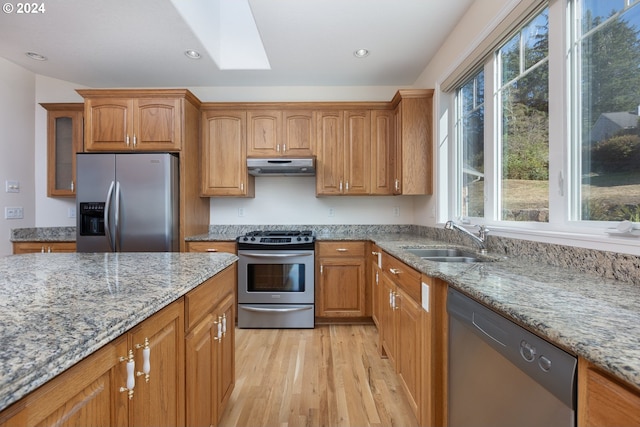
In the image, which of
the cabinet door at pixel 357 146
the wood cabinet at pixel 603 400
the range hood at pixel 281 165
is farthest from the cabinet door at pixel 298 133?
the wood cabinet at pixel 603 400

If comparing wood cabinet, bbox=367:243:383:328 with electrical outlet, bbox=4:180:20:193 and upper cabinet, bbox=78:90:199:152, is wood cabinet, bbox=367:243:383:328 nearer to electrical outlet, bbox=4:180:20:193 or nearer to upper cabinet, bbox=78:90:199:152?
upper cabinet, bbox=78:90:199:152

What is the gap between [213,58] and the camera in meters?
2.76

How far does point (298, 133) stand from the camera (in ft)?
10.2

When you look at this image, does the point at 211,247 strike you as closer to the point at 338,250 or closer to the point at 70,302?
the point at 338,250

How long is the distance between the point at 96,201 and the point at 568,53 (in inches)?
139

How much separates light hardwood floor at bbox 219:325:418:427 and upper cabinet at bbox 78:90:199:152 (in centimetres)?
205

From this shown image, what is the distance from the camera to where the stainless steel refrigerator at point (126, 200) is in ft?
8.61

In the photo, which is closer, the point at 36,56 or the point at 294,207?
the point at 36,56

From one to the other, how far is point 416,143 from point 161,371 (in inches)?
105

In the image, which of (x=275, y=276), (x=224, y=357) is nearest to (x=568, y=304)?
(x=224, y=357)

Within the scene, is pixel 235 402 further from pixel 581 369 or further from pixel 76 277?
pixel 581 369

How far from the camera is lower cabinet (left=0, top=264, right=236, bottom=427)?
1.75 feet

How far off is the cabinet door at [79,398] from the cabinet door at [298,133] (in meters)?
2.60

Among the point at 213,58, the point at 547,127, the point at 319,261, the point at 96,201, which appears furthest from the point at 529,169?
the point at 96,201
